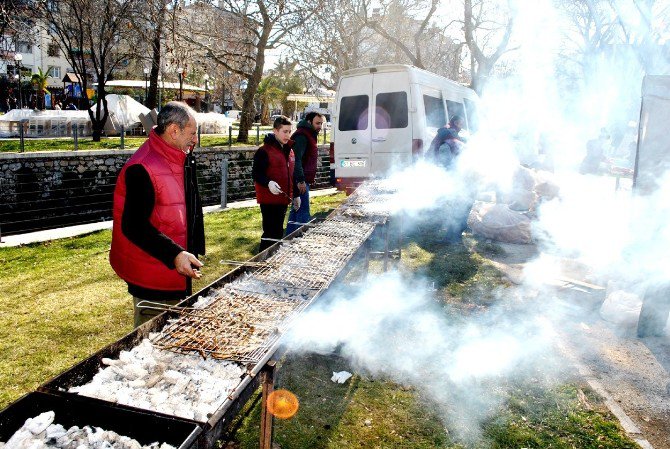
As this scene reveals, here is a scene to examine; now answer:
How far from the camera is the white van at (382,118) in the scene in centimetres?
895

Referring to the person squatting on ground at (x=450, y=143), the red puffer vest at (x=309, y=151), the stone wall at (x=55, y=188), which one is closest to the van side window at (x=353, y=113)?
the person squatting on ground at (x=450, y=143)

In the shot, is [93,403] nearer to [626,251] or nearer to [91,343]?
[91,343]

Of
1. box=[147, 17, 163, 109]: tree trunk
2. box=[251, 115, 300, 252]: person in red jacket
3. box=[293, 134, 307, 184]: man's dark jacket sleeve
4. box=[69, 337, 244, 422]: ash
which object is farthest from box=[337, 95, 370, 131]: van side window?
box=[147, 17, 163, 109]: tree trunk

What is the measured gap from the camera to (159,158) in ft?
9.57

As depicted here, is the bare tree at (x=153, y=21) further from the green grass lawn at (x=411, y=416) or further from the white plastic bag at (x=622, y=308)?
the white plastic bag at (x=622, y=308)

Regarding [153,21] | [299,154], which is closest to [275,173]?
[299,154]

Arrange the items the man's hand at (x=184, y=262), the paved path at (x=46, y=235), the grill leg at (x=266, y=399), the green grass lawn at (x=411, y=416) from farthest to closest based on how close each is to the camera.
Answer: the paved path at (x=46, y=235) → the green grass lawn at (x=411, y=416) → the man's hand at (x=184, y=262) → the grill leg at (x=266, y=399)

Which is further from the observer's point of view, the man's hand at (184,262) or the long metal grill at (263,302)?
the man's hand at (184,262)

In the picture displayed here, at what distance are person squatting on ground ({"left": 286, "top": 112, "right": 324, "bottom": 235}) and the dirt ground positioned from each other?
12.1 ft

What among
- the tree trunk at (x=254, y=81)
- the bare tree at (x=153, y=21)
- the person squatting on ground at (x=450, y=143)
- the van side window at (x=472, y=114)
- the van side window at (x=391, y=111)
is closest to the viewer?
the person squatting on ground at (x=450, y=143)

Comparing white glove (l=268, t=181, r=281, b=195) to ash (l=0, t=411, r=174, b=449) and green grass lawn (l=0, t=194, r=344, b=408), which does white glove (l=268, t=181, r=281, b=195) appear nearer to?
green grass lawn (l=0, t=194, r=344, b=408)

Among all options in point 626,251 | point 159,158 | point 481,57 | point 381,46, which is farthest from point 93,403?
point 381,46

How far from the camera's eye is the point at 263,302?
3072mm

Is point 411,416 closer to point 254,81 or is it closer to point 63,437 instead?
point 63,437
